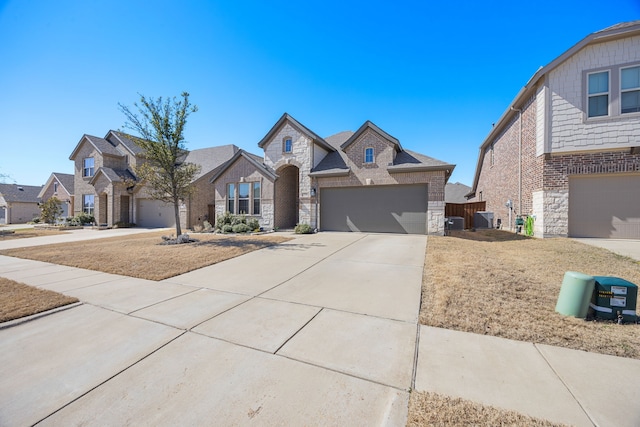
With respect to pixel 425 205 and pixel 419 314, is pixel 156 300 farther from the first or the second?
pixel 425 205

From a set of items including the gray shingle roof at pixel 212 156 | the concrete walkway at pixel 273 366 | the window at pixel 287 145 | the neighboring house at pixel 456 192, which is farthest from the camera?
the neighboring house at pixel 456 192

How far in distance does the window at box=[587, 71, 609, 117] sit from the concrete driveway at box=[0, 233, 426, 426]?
467 inches

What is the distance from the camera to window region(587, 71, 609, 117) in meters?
10.2

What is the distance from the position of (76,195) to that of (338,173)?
27.0 meters

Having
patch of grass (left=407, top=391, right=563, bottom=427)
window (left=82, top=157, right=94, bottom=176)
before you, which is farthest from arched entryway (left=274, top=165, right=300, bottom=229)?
window (left=82, top=157, right=94, bottom=176)

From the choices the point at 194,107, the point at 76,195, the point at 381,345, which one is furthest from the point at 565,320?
the point at 76,195

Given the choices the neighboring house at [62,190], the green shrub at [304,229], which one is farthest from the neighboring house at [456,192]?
the neighboring house at [62,190]

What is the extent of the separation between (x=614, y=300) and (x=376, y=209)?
1074 cm

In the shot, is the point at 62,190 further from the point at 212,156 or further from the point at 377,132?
the point at 377,132

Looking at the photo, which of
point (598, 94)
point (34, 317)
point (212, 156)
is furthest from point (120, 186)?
point (598, 94)

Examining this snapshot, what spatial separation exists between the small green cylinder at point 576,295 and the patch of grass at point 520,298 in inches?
5.9

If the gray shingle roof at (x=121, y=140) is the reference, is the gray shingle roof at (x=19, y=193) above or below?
below

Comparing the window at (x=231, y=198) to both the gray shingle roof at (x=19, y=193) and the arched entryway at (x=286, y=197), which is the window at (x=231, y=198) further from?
the gray shingle roof at (x=19, y=193)

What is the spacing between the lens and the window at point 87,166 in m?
24.4
